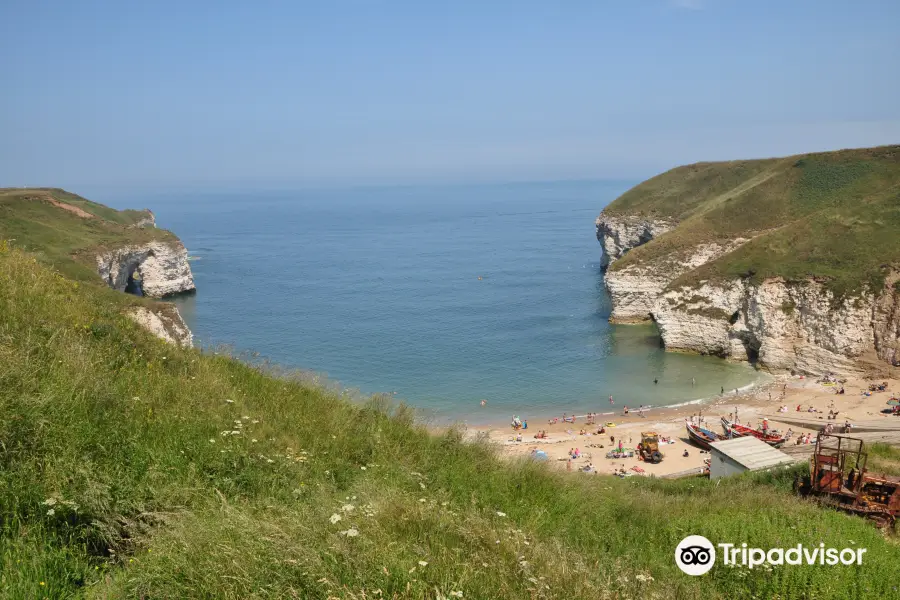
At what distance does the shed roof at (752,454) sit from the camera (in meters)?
18.7

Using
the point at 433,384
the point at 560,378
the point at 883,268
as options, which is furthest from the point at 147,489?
the point at 883,268

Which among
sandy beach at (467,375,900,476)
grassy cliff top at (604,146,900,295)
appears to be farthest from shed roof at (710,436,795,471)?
grassy cliff top at (604,146,900,295)

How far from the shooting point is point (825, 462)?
14203 millimetres

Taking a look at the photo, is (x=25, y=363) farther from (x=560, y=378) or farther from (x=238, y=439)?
(x=560, y=378)

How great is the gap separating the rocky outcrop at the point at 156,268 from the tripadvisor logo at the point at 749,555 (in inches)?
2753

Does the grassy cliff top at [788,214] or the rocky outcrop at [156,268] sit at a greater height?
the grassy cliff top at [788,214]

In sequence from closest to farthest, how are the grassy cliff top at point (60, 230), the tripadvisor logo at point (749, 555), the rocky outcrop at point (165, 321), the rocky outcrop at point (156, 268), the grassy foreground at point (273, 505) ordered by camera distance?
the grassy foreground at point (273, 505), the tripadvisor logo at point (749, 555), the rocky outcrop at point (165, 321), the grassy cliff top at point (60, 230), the rocky outcrop at point (156, 268)

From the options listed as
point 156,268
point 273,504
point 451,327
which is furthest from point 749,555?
point 156,268

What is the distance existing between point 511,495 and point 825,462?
997 cm

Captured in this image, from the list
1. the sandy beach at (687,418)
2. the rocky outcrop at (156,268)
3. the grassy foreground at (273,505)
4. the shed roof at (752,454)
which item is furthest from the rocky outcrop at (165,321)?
the rocky outcrop at (156,268)

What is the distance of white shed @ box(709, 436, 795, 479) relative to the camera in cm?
1873

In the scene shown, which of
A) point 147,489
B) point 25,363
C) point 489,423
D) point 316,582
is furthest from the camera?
point 489,423

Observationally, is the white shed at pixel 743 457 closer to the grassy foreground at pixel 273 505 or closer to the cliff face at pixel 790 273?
the grassy foreground at pixel 273 505

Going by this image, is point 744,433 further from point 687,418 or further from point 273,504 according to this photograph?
point 273,504
